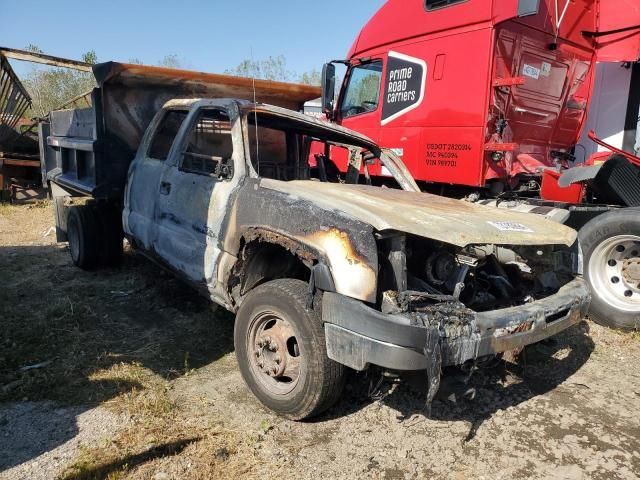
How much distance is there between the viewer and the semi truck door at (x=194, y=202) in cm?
342

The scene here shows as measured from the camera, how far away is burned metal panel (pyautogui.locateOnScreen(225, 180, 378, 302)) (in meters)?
2.46

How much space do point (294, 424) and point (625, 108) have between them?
5844 mm

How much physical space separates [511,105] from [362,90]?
200 cm

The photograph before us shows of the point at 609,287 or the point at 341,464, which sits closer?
the point at 341,464

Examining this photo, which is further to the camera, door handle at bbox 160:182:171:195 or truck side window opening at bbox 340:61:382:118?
truck side window opening at bbox 340:61:382:118

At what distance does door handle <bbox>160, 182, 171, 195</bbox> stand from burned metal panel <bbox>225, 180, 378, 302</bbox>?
3.57 feet

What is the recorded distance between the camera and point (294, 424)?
2854mm

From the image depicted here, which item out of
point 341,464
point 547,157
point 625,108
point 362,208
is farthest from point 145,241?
point 625,108

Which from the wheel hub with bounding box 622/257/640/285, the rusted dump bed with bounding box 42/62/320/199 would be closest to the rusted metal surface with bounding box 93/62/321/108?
the rusted dump bed with bounding box 42/62/320/199

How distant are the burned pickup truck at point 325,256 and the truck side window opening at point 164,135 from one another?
0.01m

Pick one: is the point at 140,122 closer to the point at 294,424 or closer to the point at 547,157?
the point at 294,424

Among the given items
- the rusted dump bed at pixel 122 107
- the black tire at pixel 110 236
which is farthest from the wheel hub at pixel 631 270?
the black tire at pixel 110 236

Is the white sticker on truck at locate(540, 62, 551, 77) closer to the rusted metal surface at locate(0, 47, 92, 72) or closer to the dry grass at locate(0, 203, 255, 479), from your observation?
the dry grass at locate(0, 203, 255, 479)

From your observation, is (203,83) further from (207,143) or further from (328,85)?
(328,85)
